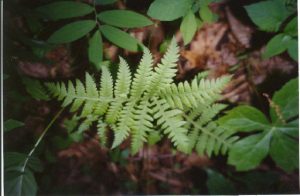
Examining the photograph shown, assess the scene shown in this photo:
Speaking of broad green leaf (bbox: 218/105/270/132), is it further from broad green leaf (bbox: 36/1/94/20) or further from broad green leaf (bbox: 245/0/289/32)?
broad green leaf (bbox: 36/1/94/20)

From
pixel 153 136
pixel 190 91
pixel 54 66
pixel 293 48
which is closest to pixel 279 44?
pixel 293 48

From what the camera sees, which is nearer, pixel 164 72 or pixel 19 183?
pixel 164 72

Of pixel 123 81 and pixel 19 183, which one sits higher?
pixel 123 81

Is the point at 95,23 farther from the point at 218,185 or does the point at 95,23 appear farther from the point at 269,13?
the point at 218,185

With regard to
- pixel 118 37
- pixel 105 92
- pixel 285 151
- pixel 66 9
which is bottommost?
pixel 285 151

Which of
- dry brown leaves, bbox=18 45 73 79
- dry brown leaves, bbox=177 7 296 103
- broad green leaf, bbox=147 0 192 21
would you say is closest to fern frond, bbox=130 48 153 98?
broad green leaf, bbox=147 0 192 21

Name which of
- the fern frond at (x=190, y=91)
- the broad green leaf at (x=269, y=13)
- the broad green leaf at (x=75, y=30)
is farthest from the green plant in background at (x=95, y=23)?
the broad green leaf at (x=269, y=13)
